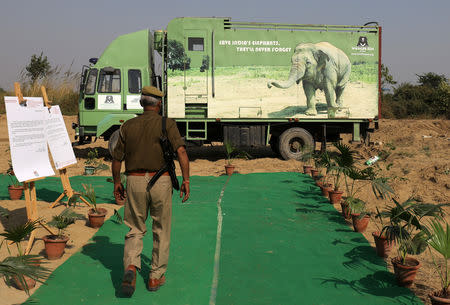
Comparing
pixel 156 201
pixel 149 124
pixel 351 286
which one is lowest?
pixel 351 286

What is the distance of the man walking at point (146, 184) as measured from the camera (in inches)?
157

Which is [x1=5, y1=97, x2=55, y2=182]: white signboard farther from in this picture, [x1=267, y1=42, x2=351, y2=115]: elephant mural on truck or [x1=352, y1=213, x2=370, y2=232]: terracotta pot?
[x1=267, y1=42, x2=351, y2=115]: elephant mural on truck

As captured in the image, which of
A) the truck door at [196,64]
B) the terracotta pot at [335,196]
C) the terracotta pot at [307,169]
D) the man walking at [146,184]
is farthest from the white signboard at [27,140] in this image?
the truck door at [196,64]

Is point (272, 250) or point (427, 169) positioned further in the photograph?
point (427, 169)

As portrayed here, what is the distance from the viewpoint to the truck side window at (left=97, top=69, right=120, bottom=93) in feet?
40.4

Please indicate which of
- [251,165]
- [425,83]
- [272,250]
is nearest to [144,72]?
[251,165]

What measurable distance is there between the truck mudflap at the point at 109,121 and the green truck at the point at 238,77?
0.03 metres

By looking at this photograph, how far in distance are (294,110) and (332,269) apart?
8387 mm

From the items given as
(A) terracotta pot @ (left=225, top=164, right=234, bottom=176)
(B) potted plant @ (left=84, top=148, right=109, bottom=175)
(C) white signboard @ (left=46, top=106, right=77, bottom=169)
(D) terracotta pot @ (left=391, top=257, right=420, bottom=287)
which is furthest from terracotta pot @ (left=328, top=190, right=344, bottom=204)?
(B) potted plant @ (left=84, top=148, right=109, bottom=175)

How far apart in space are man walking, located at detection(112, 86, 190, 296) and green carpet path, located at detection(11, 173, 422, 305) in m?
0.34

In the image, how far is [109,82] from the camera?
12359 millimetres

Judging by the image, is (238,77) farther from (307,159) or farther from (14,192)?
(14,192)

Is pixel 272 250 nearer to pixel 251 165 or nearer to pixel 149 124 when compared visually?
pixel 149 124

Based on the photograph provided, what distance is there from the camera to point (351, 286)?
423 cm
